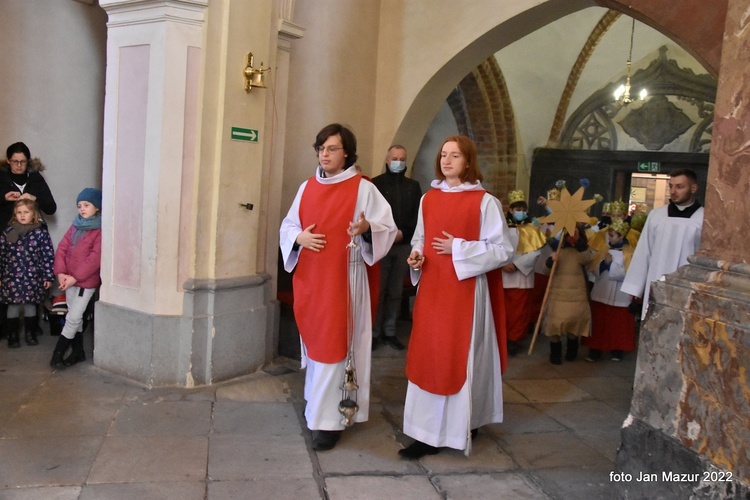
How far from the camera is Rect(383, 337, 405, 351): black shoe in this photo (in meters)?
6.14

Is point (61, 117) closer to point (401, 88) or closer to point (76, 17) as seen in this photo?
point (76, 17)

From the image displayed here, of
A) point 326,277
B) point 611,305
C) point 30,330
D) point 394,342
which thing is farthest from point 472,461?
point 30,330

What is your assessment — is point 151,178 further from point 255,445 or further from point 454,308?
point 454,308

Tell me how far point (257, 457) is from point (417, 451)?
86 centimetres

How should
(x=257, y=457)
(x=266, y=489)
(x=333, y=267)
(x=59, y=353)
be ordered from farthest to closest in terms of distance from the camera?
(x=59, y=353), (x=333, y=267), (x=257, y=457), (x=266, y=489)

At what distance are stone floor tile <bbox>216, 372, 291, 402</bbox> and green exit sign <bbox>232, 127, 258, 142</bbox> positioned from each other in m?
1.74

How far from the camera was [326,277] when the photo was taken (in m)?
A: 3.83

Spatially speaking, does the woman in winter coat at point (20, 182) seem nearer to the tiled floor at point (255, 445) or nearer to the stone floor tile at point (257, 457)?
the tiled floor at point (255, 445)

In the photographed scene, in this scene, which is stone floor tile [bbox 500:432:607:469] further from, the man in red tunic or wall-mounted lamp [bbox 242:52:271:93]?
wall-mounted lamp [bbox 242:52:271:93]

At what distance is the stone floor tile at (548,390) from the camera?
498 centimetres

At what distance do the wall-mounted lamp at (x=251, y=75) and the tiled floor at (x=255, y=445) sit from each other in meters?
2.12

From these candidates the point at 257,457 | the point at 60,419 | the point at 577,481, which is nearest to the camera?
the point at 577,481

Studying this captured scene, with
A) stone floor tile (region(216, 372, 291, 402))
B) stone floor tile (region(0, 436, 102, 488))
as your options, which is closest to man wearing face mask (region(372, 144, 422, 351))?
stone floor tile (region(216, 372, 291, 402))

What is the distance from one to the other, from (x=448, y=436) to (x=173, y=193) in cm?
248
